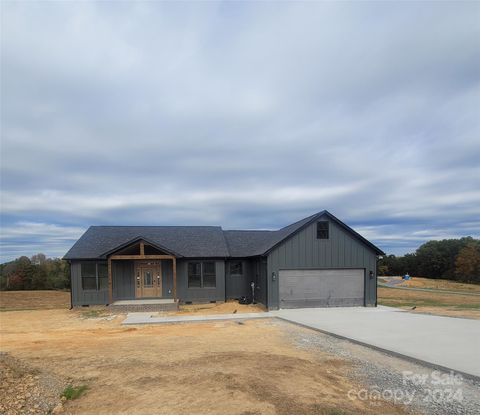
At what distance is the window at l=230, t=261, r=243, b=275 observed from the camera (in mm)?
19953

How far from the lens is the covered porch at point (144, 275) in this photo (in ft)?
58.3

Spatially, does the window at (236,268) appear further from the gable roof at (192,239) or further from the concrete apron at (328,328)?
the concrete apron at (328,328)

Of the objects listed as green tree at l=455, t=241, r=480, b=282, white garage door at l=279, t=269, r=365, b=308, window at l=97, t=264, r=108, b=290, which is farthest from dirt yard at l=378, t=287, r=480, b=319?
green tree at l=455, t=241, r=480, b=282

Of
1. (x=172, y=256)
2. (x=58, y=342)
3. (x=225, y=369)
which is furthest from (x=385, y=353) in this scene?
(x=172, y=256)

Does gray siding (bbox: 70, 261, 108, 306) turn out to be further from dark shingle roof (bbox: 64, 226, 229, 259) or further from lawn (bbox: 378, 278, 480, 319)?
lawn (bbox: 378, 278, 480, 319)

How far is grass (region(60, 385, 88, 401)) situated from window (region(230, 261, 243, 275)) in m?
14.3

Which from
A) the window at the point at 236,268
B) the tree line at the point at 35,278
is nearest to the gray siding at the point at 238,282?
the window at the point at 236,268

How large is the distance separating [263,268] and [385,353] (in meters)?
9.56

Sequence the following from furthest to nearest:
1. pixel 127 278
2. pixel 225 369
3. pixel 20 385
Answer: pixel 127 278, pixel 225 369, pixel 20 385

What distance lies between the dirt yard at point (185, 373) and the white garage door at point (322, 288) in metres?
5.55

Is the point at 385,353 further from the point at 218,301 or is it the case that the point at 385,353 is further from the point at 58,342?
the point at 218,301

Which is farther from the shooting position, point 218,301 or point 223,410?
point 218,301

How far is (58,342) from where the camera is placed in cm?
987

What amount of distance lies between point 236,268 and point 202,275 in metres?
2.16
